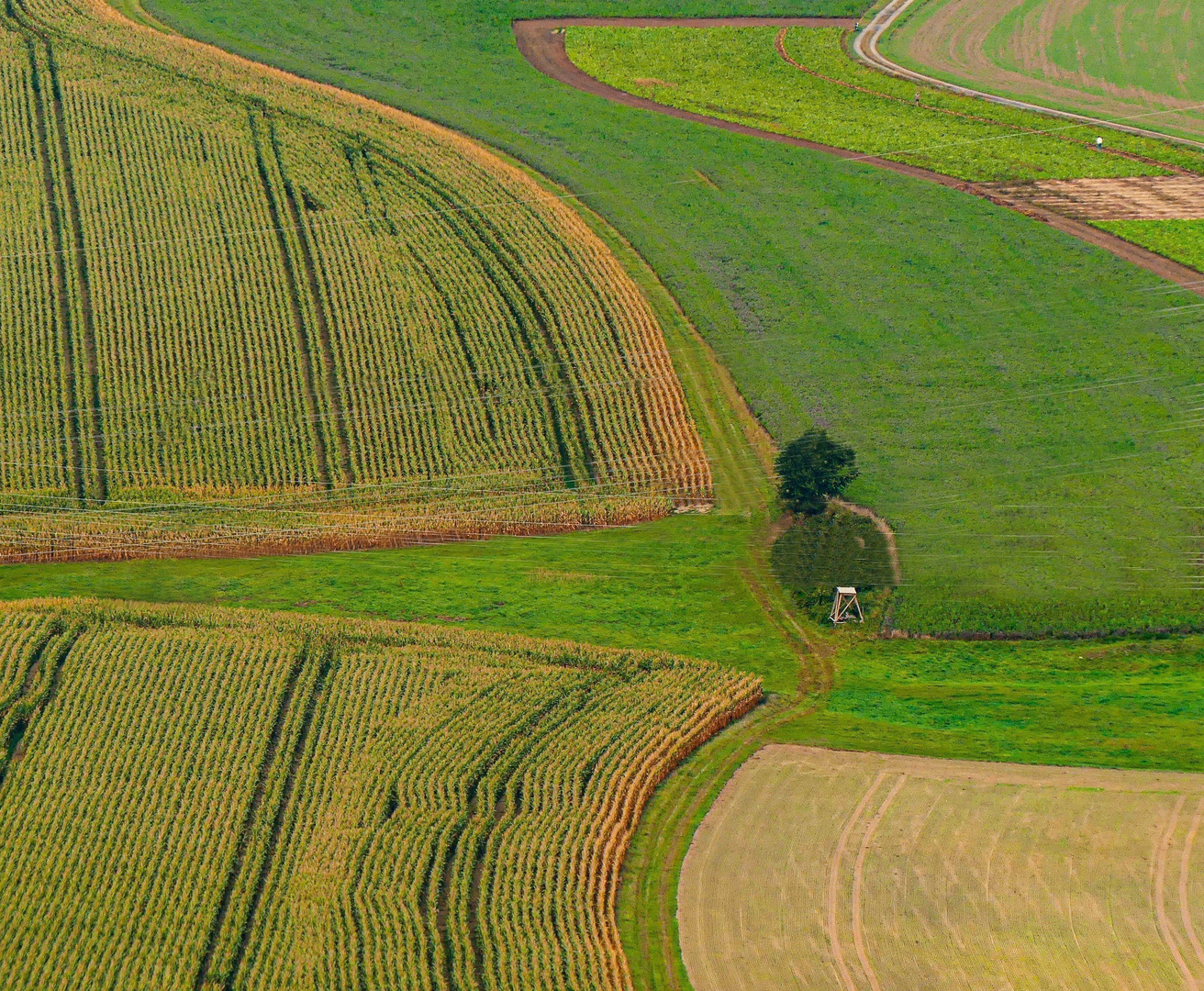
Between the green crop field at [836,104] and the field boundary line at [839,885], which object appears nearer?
the field boundary line at [839,885]

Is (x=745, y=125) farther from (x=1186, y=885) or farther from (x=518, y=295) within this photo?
(x=1186, y=885)

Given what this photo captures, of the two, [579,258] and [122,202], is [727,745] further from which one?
[122,202]

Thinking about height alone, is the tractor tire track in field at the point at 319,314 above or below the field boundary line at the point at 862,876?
above

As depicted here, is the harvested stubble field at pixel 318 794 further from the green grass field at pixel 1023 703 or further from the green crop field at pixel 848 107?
the green crop field at pixel 848 107

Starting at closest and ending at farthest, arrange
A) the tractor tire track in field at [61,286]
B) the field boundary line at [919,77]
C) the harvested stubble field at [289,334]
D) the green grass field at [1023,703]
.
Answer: the green grass field at [1023,703] → the harvested stubble field at [289,334] → the tractor tire track in field at [61,286] → the field boundary line at [919,77]

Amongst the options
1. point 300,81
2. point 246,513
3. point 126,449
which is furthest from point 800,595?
point 300,81

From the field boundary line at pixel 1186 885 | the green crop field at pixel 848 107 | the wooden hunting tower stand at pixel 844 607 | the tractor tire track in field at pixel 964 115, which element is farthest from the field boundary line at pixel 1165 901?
the tractor tire track in field at pixel 964 115

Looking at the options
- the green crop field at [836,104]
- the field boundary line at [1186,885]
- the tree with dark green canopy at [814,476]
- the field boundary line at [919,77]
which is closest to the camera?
the field boundary line at [1186,885]

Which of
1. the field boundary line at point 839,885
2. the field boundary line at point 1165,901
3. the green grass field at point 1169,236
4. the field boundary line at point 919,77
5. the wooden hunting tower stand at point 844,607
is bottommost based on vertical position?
the field boundary line at point 839,885
